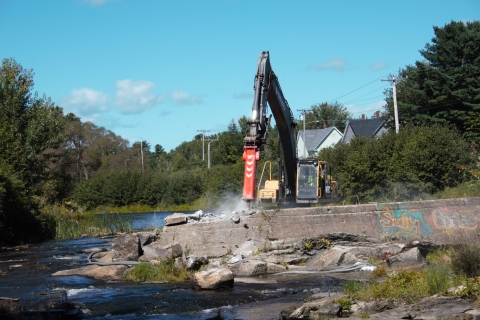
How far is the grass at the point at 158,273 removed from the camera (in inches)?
579

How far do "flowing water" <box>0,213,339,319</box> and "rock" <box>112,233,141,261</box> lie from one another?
1.60 meters

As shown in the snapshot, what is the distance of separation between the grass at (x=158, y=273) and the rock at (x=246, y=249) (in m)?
2.25

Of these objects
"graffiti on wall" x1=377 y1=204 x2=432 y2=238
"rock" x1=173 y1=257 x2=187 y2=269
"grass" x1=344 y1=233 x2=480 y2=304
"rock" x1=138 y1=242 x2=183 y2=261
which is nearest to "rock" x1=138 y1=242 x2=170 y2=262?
"rock" x1=138 y1=242 x2=183 y2=261

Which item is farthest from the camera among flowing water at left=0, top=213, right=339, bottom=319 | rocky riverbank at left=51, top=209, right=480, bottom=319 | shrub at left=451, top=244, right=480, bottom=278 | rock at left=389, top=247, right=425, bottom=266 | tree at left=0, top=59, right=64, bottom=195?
tree at left=0, top=59, right=64, bottom=195

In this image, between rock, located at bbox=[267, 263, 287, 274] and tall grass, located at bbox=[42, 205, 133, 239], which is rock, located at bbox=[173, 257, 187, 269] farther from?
tall grass, located at bbox=[42, 205, 133, 239]

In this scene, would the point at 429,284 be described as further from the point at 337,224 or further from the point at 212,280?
the point at 337,224

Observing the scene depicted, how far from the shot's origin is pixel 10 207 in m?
27.6

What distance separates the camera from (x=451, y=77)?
1549 inches

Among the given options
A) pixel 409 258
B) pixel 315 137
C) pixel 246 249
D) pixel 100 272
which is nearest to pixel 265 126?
pixel 246 249

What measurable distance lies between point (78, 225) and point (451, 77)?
26.6 m

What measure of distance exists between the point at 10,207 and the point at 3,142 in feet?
21.7

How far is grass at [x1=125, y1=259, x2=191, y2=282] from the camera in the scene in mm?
14703

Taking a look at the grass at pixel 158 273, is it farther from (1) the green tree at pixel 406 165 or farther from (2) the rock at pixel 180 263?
(1) the green tree at pixel 406 165

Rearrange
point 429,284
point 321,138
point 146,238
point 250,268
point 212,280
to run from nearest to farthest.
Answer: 1. point 429,284
2. point 212,280
3. point 250,268
4. point 146,238
5. point 321,138
